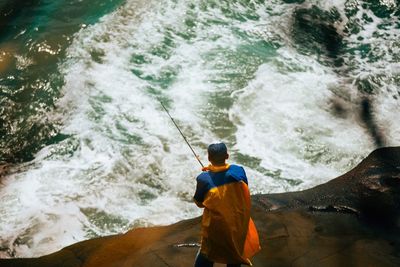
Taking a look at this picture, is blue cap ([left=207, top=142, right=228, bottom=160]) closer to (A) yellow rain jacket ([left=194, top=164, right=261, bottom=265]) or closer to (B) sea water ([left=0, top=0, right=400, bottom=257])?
(A) yellow rain jacket ([left=194, top=164, right=261, bottom=265])

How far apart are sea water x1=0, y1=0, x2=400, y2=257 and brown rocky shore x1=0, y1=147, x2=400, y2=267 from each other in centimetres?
71

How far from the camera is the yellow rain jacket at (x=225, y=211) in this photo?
123 inches

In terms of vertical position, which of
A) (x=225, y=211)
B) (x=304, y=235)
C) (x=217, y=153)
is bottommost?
(x=304, y=235)

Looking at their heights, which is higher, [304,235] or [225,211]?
[225,211]

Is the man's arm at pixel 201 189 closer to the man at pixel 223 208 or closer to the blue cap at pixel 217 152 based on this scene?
the man at pixel 223 208

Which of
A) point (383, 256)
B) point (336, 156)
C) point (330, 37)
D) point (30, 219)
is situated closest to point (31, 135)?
point (30, 219)

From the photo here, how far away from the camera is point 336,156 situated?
7.03 m

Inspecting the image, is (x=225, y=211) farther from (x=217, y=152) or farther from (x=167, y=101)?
(x=167, y=101)

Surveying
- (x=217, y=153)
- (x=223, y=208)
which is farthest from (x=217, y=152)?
(x=223, y=208)

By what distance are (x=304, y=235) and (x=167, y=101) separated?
4.63m

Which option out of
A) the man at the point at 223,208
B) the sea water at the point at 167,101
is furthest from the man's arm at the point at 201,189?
the sea water at the point at 167,101

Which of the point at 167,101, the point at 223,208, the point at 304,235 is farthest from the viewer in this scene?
A: the point at 167,101

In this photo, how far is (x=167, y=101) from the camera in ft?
27.3

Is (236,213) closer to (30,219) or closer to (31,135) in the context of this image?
(30,219)
